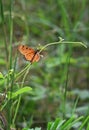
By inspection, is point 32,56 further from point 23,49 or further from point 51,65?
point 51,65

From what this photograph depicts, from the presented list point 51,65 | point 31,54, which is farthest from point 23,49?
point 51,65

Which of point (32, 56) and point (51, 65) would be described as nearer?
point (32, 56)

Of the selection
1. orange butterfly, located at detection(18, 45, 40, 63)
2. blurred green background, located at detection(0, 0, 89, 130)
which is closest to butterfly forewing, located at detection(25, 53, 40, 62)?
orange butterfly, located at detection(18, 45, 40, 63)

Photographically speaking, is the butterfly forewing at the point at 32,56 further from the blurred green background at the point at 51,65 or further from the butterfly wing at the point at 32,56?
the blurred green background at the point at 51,65

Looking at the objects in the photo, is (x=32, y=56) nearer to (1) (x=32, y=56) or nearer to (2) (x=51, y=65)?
(1) (x=32, y=56)

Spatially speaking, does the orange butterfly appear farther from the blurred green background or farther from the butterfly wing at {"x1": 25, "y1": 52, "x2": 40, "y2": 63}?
the blurred green background

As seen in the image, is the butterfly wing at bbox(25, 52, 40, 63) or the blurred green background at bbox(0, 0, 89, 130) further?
the blurred green background at bbox(0, 0, 89, 130)

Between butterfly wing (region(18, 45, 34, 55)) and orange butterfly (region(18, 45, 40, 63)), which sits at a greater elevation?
butterfly wing (region(18, 45, 34, 55))

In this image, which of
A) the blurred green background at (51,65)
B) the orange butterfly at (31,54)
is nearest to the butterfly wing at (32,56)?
the orange butterfly at (31,54)

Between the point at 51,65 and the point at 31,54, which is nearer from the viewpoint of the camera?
the point at 31,54
